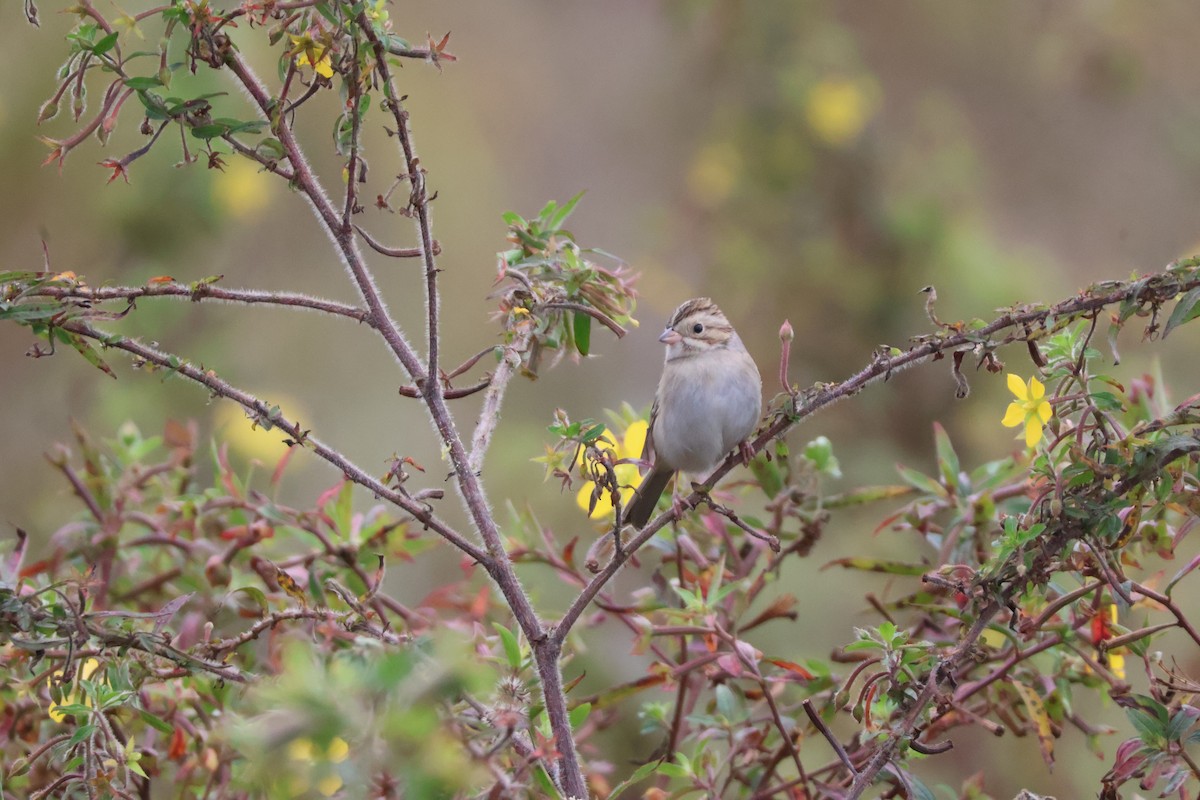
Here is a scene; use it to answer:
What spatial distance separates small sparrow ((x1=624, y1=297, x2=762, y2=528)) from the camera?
1.34 m

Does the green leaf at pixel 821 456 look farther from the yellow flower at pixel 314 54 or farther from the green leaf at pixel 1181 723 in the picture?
the yellow flower at pixel 314 54

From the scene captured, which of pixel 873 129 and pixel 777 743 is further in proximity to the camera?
pixel 873 129

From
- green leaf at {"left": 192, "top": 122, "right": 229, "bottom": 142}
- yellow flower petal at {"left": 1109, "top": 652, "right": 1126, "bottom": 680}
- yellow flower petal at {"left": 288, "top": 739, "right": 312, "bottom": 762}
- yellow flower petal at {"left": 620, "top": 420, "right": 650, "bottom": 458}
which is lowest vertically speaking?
yellow flower petal at {"left": 288, "top": 739, "right": 312, "bottom": 762}

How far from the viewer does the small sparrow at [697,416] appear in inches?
52.8

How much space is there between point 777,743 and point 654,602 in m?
0.21

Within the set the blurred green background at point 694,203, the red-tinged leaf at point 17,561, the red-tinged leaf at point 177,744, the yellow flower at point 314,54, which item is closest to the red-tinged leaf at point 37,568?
the red-tinged leaf at point 17,561

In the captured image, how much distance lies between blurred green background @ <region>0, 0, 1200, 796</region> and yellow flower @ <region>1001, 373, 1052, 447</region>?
143 centimetres

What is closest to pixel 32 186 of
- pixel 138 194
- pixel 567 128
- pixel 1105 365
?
pixel 138 194

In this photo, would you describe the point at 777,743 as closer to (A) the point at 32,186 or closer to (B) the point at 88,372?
(B) the point at 88,372

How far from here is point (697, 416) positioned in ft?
4.43

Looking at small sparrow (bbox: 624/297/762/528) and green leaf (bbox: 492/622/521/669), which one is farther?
small sparrow (bbox: 624/297/762/528)

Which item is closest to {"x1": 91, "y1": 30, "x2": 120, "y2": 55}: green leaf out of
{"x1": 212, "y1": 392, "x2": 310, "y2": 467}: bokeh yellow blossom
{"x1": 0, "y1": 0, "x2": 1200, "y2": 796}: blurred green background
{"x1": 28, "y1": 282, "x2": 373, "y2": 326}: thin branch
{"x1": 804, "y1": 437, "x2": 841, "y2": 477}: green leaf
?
{"x1": 28, "y1": 282, "x2": 373, "y2": 326}: thin branch

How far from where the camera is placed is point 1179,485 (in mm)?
745

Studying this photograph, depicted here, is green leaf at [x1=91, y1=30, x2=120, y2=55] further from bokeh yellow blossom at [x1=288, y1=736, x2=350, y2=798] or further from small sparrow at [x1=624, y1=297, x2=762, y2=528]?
small sparrow at [x1=624, y1=297, x2=762, y2=528]
